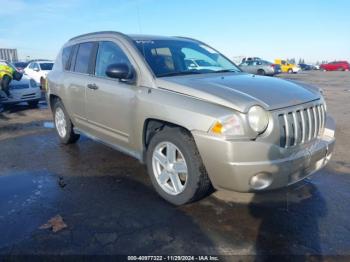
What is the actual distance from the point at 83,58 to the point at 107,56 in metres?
0.80

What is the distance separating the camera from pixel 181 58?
4578 mm

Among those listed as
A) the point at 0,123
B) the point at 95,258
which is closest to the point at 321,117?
the point at 95,258

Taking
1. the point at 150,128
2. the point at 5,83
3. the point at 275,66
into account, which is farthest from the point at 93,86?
the point at 275,66

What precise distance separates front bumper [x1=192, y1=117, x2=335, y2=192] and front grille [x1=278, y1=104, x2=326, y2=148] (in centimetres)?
9

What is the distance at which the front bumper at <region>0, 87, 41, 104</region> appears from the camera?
11133 millimetres

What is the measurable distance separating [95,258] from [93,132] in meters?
2.59

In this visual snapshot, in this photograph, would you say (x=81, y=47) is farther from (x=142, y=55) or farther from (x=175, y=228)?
(x=175, y=228)

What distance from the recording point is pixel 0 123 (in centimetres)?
922

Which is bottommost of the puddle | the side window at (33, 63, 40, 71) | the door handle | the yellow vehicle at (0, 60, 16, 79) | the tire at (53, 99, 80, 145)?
the puddle

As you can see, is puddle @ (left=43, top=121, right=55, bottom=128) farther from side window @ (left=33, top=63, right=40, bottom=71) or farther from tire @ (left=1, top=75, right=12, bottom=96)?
side window @ (left=33, top=63, right=40, bottom=71)

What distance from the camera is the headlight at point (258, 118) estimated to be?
10.3 ft

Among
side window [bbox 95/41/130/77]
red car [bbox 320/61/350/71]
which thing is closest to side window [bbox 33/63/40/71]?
side window [bbox 95/41/130/77]

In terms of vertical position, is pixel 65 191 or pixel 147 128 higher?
pixel 147 128

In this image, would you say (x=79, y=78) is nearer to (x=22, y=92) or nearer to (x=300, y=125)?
(x=300, y=125)
